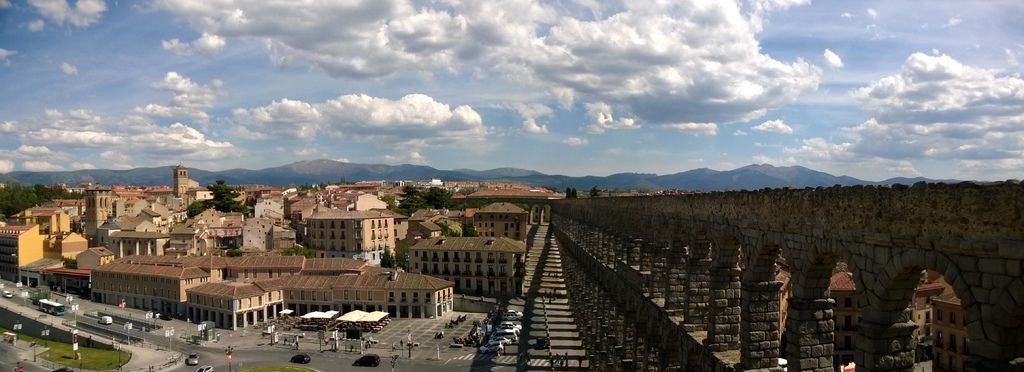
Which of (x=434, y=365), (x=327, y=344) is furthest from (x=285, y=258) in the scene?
(x=434, y=365)

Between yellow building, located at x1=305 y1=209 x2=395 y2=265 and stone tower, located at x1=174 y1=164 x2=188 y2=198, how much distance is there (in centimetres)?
7160

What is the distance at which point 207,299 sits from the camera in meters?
69.4

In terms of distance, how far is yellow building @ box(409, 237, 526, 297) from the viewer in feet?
267

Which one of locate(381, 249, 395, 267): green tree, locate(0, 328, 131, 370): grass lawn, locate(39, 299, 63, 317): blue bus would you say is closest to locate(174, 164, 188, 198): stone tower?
locate(381, 249, 395, 267): green tree

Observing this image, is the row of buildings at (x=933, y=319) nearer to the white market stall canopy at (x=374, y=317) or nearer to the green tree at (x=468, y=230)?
the white market stall canopy at (x=374, y=317)

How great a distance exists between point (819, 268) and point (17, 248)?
106797mm

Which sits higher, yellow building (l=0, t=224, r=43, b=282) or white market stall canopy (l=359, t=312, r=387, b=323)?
yellow building (l=0, t=224, r=43, b=282)

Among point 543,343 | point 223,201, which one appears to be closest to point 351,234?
point 223,201

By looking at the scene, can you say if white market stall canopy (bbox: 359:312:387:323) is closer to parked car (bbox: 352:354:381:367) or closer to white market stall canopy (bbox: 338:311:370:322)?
white market stall canopy (bbox: 338:311:370:322)

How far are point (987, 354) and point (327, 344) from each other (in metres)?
56.9

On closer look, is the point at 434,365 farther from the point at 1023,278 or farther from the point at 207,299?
the point at 1023,278

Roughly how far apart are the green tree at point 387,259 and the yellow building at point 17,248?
46.4 m

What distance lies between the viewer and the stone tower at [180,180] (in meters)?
157

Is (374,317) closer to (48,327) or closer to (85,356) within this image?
(85,356)
